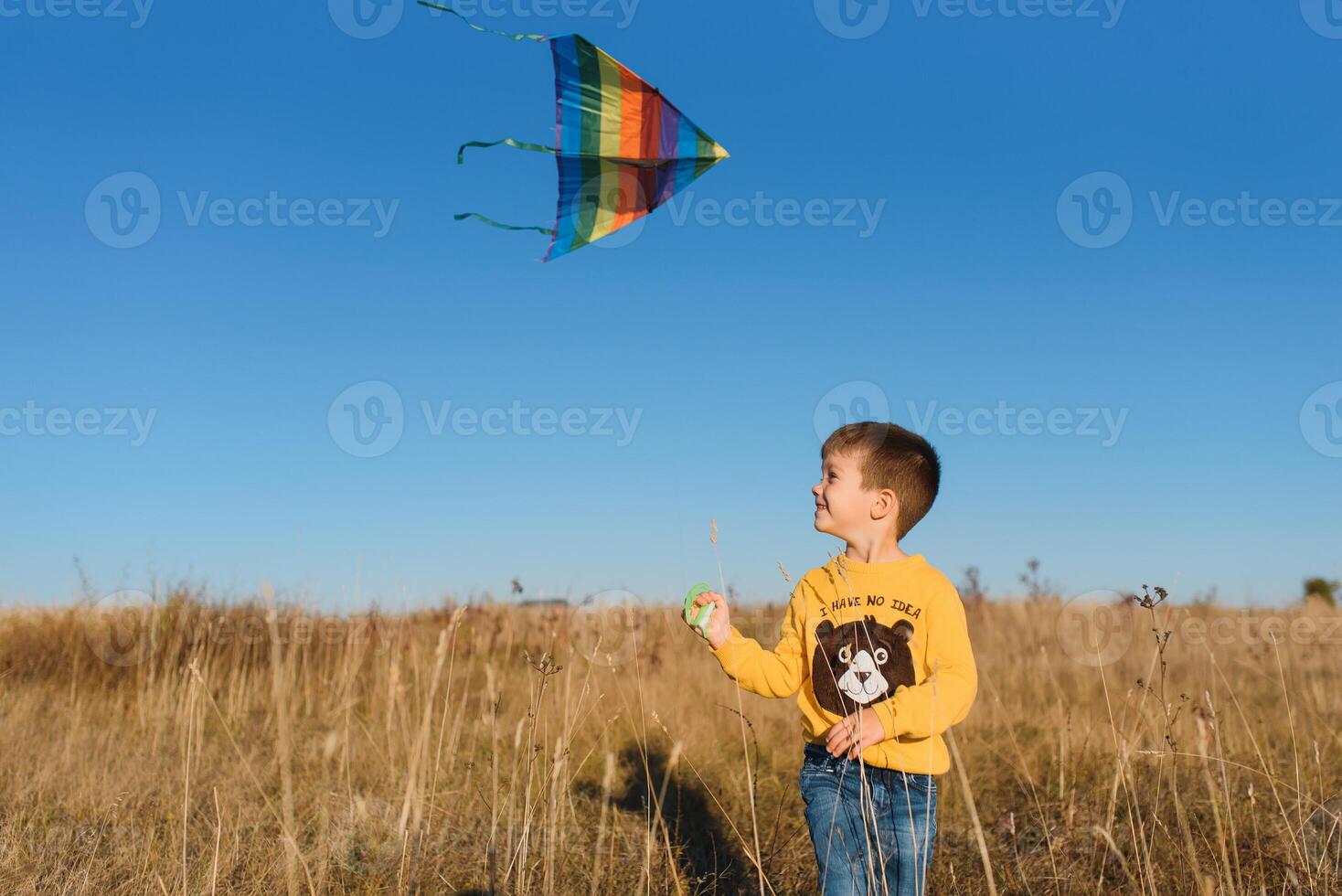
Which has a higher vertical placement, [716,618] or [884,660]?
[716,618]

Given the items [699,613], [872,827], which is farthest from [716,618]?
[872,827]

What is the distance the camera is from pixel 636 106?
561cm

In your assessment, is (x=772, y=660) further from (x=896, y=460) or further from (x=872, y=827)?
(x=896, y=460)

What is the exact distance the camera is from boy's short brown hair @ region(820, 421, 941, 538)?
2.81 meters

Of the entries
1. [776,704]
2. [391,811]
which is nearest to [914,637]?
[391,811]

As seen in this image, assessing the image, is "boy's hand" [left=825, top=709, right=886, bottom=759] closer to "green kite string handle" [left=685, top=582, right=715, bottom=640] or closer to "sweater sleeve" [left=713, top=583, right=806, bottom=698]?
"sweater sleeve" [left=713, top=583, right=806, bottom=698]

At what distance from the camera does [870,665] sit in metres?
2.66

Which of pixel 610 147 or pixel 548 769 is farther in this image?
pixel 610 147

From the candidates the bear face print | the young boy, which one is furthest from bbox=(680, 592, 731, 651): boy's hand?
the bear face print

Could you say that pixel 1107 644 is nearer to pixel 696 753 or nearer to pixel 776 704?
pixel 776 704

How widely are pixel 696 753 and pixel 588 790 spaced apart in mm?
706

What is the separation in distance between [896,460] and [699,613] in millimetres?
725

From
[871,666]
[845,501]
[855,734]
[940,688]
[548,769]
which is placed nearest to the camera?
[855,734]

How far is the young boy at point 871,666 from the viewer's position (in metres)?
2.55
